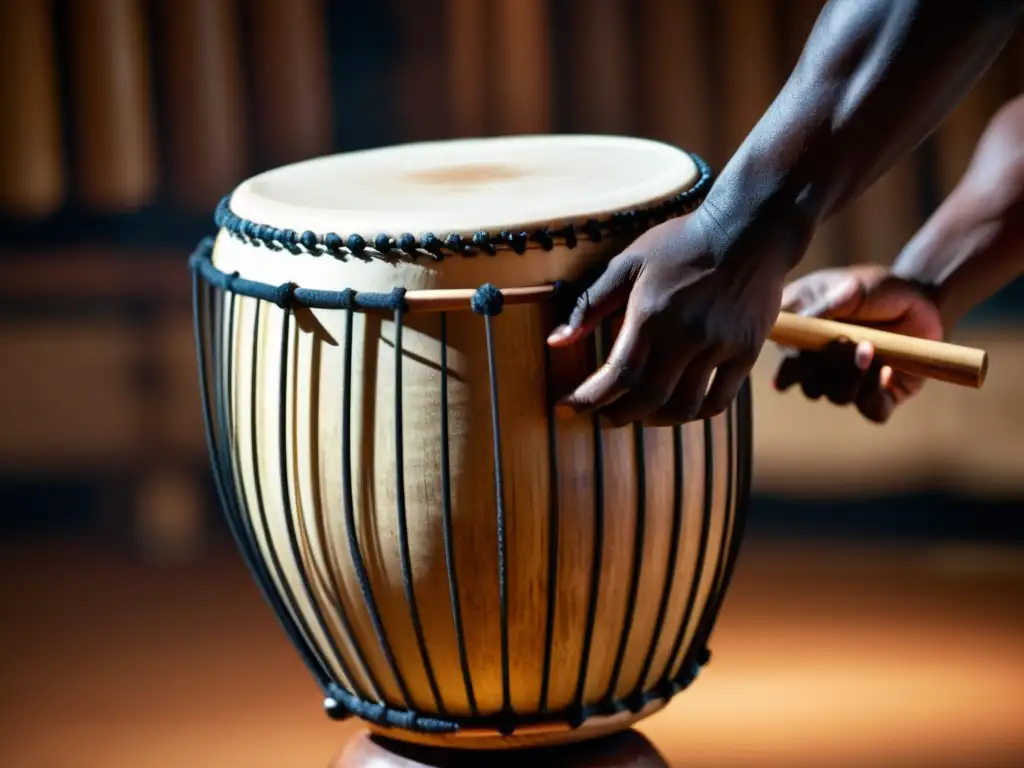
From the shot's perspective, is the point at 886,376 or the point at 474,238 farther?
the point at 886,376

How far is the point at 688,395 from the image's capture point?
0.84 metres

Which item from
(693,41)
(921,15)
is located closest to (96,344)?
(693,41)

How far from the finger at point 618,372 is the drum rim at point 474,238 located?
79 mm

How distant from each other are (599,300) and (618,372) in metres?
0.05

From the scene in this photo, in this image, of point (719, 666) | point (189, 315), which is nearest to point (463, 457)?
point (719, 666)

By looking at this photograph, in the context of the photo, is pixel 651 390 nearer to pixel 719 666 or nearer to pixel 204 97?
pixel 719 666

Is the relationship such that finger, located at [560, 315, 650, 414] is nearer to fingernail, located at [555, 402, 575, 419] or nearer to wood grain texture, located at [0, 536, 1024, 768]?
fingernail, located at [555, 402, 575, 419]

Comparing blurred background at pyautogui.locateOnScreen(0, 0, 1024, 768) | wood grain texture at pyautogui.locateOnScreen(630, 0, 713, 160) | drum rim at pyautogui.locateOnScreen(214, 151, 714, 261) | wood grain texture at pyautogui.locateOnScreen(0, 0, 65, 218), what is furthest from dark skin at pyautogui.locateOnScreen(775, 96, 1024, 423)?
wood grain texture at pyautogui.locateOnScreen(0, 0, 65, 218)

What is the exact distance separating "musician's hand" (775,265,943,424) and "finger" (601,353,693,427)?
23 cm

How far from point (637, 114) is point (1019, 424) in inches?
27.2

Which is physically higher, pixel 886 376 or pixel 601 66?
pixel 601 66

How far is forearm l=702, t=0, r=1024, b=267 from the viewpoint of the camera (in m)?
0.77

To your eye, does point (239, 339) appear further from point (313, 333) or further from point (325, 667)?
point (325, 667)

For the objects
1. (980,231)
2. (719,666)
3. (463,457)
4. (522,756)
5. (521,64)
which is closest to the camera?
(463,457)
